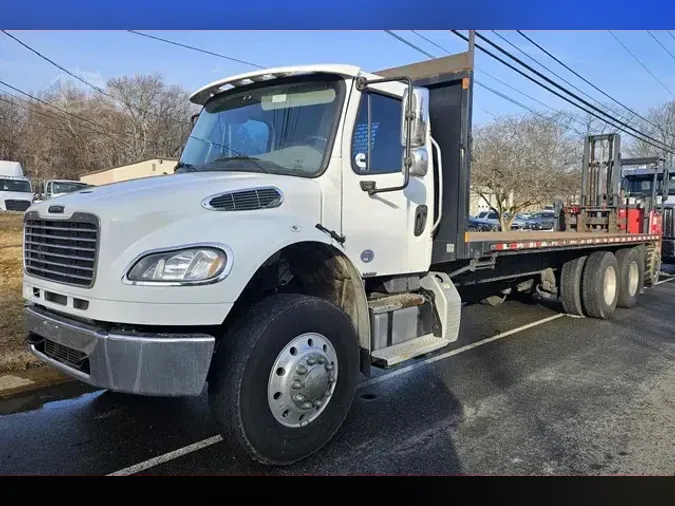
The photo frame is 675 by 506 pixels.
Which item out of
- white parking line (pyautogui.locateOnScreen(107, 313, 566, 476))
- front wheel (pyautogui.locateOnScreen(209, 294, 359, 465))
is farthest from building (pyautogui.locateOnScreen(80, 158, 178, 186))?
front wheel (pyautogui.locateOnScreen(209, 294, 359, 465))

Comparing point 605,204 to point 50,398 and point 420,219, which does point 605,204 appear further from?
point 50,398

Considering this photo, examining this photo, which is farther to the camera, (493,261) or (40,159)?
(40,159)

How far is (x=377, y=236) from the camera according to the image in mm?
4355

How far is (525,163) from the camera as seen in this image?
28141 mm

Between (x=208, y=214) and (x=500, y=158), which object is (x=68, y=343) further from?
(x=500, y=158)

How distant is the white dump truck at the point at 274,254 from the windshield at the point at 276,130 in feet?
0.04

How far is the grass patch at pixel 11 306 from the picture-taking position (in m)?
5.72

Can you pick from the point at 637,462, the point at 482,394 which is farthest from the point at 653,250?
the point at 637,462

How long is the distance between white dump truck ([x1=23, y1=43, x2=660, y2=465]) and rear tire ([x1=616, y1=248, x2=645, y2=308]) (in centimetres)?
522

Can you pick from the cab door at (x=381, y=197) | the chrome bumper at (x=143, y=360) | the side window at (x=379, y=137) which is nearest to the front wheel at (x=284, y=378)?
the chrome bumper at (x=143, y=360)

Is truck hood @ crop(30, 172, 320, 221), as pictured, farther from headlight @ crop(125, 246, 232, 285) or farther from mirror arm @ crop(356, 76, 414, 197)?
mirror arm @ crop(356, 76, 414, 197)

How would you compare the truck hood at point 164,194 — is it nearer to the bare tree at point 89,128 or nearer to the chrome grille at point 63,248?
the chrome grille at point 63,248

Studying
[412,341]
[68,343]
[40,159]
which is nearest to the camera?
[68,343]

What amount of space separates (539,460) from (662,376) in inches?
109
